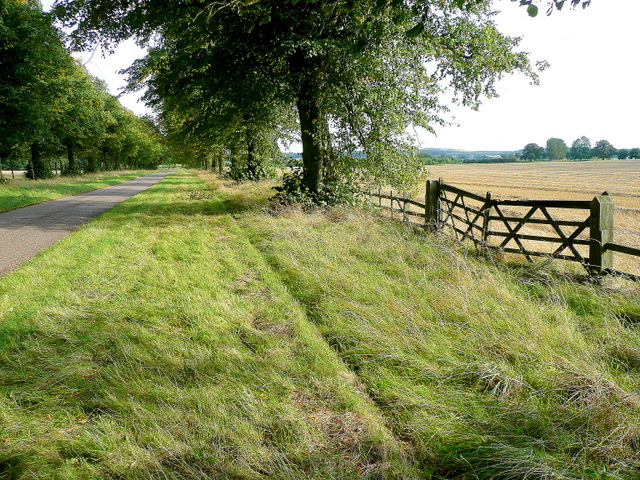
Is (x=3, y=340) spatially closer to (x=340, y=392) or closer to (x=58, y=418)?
(x=58, y=418)

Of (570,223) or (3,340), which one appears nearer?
(3,340)

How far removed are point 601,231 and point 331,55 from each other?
28.3 feet

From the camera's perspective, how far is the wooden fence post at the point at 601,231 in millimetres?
6578

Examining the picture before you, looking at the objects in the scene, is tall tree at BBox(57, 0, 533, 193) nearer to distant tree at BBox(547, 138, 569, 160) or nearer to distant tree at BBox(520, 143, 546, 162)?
distant tree at BBox(520, 143, 546, 162)

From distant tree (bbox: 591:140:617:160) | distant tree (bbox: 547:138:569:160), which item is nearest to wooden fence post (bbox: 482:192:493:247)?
distant tree (bbox: 591:140:617:160)

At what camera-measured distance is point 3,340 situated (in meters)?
4.48

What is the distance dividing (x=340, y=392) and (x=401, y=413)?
54 cm

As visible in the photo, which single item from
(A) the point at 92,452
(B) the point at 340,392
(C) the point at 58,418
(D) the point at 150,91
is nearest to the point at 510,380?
(B) the point at 340,392

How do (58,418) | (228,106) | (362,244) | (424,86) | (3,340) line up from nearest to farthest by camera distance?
(58,418)
(3,340)
(362,244)
(424,86)
(228,106)

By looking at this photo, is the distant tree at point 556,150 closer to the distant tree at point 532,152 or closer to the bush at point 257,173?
the distant tree at point 532,152

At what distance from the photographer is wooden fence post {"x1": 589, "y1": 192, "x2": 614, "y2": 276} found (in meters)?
6.58

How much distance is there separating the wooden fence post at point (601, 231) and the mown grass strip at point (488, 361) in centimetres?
74

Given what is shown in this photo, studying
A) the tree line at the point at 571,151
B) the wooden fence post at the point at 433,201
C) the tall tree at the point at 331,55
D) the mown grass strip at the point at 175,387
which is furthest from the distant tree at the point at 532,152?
the mown grass strip at the point at 175,387

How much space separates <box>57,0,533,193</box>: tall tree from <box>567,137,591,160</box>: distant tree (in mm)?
150501
